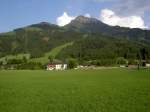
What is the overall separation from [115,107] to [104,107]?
697mm

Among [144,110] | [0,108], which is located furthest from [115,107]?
[0,108]

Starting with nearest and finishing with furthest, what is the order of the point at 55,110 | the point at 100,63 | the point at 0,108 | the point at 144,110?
the point at 144,110 → the point at 55,110 → the point at 0,108 → the point at 100,63

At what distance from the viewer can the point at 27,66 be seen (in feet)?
574

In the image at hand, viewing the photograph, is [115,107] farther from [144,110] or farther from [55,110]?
[55,110]

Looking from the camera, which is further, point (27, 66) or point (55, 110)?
point (27, 66)

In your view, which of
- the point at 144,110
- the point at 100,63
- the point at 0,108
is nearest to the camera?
the point at 144,110

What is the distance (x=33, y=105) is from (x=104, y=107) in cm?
507

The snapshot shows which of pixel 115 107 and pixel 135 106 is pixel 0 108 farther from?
pixel 135 106

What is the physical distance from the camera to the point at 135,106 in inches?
704

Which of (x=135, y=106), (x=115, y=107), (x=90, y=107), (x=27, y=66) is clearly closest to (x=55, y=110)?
(x=90, y=107)

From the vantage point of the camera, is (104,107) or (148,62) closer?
(104,107)

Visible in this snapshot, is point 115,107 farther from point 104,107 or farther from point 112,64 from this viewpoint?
point 112,64

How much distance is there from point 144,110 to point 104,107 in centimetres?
267

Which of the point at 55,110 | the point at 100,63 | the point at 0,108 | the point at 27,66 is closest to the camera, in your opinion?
the point at 55,110
